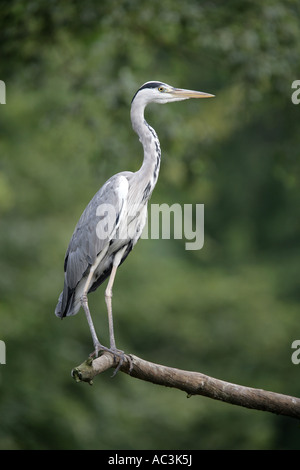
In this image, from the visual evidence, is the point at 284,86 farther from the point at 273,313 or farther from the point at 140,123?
the point at 273,313

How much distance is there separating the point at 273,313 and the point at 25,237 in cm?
452

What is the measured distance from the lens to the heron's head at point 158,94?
12.8ft

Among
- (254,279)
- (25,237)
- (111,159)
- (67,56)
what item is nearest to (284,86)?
(111,159)

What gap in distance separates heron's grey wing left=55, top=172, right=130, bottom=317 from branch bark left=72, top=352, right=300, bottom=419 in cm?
68

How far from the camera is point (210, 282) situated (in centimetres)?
1094

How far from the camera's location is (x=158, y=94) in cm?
398

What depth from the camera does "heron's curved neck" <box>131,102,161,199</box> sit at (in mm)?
3910

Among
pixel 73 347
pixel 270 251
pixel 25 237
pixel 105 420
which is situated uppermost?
pixel 270 251

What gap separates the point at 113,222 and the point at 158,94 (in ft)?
2.54
